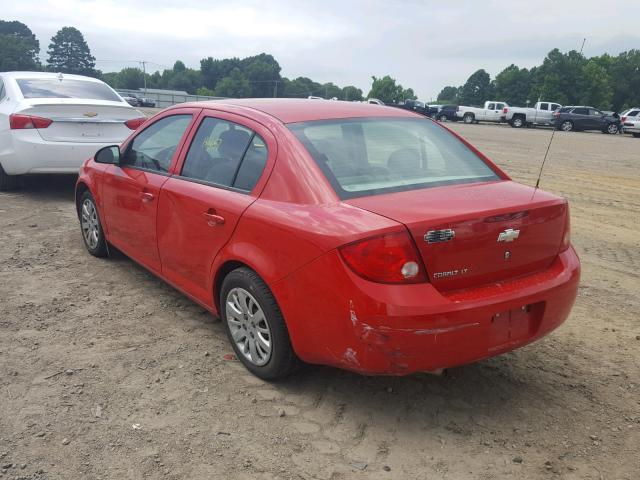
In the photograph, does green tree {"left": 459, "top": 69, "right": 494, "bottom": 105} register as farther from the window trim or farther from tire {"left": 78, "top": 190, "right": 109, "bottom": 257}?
the window trim

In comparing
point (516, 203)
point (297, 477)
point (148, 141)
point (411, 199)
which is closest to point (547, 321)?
point (516, 203)

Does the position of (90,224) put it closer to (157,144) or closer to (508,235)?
(157,144)

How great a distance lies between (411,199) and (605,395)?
163cm

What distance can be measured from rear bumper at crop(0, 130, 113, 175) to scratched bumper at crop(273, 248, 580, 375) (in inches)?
211

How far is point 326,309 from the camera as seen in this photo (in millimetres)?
2648

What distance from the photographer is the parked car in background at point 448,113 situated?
43156 mm

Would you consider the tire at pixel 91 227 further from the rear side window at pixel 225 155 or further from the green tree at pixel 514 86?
the green tree at pixel 514 86

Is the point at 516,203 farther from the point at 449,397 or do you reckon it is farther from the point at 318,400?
the point at 318,400

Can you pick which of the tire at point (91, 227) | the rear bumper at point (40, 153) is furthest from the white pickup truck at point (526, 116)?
the tire at point (91, 227)

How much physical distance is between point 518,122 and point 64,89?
35.1 m

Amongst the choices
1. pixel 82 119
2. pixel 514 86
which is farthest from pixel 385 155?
pixel 514 86

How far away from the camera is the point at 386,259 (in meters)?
2.49

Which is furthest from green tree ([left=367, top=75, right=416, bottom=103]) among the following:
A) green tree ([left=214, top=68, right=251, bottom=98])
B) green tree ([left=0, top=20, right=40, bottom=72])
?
green tree ([left=0, top=20, right=40, bottom=72])

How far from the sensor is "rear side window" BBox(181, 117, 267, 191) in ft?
10.7
